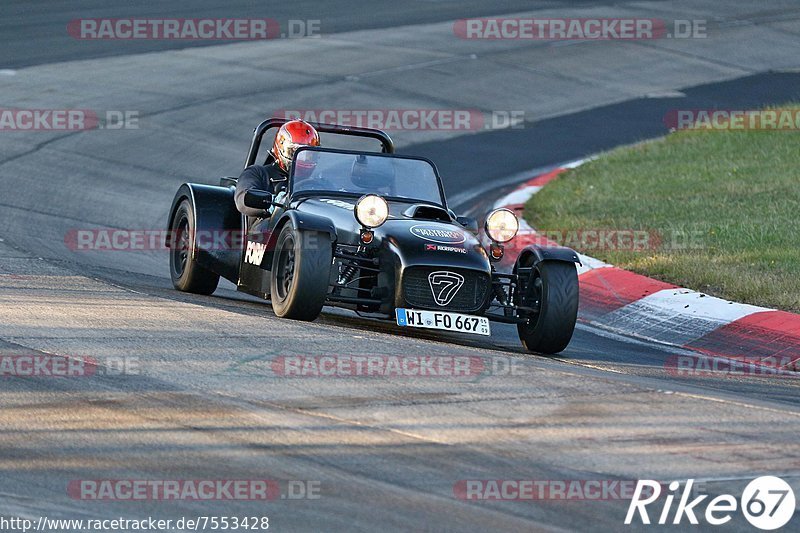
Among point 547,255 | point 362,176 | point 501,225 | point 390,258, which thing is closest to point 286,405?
point 390,258

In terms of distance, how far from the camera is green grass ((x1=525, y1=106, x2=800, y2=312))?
11.1 m

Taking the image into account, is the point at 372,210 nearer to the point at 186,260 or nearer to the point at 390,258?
the point at 390,258

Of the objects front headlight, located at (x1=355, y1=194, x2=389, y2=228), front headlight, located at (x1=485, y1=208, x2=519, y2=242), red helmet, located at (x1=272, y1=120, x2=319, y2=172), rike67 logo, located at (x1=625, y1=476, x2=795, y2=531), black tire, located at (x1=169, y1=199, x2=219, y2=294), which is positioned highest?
red helmet, located at (x1=272, y1=120, x2=319, y2=172)

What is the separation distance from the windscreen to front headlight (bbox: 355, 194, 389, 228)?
1.26 m

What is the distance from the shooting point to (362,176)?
406 inches

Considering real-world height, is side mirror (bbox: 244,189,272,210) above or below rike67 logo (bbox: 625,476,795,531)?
above

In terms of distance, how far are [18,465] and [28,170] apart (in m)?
10.4

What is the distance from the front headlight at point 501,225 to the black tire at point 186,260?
7.98 ft

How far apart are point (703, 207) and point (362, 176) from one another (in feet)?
16.3

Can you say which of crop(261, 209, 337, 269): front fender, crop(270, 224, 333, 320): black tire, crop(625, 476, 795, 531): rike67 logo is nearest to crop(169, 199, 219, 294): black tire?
crop(261, 209, 337, 269): front fender

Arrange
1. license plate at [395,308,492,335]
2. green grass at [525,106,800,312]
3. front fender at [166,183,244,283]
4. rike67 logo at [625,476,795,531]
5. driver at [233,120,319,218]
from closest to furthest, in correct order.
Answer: rike67 logo at [625,476,795,531], license plate at [395,308,492,335], driver at [233,120,319,218], front fender at [166,183,244,283], green grass at [525,106,800,312]

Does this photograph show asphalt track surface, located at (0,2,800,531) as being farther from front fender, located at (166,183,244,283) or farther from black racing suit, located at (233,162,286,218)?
black racing suit, located at (233,162,286,218)

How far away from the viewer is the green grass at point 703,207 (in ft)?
36.5

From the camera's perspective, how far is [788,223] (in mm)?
12859
